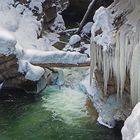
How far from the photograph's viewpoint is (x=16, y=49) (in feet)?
39.5

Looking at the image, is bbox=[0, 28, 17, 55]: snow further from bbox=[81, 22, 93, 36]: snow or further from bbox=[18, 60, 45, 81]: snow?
bbox=[81, 22, 93, 36]: snow

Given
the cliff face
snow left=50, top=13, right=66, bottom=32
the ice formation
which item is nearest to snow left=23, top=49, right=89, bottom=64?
the ice formation

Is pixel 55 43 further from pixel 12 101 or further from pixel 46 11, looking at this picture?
pixel 12 101

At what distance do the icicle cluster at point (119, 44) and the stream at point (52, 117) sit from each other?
3.33 ft

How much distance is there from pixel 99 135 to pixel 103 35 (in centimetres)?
215

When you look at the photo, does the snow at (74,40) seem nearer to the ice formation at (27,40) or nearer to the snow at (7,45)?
the ice formation at (27,40)

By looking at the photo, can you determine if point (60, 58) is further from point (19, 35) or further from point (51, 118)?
point (19, 35)

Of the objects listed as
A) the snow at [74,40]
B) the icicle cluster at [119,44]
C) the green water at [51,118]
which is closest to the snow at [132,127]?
the icicle cluster at [119,44]

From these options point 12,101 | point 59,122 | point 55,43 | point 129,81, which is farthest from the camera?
point 55,43

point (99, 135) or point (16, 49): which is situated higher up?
point (16, 49)

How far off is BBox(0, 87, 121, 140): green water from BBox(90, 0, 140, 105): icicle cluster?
3.31 ft

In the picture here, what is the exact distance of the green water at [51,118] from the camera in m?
9.52

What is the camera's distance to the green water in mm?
9516

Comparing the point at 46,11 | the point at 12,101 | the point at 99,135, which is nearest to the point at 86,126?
the point at 99,135
